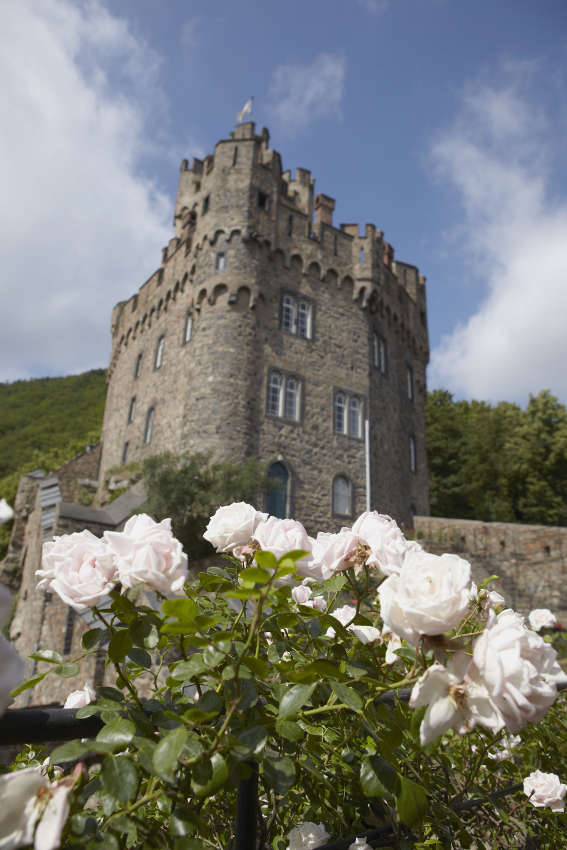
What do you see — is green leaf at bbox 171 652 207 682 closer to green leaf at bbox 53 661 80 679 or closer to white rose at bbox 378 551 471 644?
green leaf at bbox 53 661 80 679

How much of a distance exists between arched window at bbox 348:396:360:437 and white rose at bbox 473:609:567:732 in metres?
20.3

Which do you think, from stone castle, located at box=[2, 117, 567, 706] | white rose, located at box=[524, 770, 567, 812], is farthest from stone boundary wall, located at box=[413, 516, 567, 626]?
white rose, located at box=[524, 770, 567, 812]

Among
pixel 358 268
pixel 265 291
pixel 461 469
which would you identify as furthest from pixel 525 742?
pixel 461 469

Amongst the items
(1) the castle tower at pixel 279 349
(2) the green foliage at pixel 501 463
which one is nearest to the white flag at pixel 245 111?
(1) the castle tower at pixel 279 349

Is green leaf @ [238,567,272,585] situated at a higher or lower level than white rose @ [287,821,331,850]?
higher

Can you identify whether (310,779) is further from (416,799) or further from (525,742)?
(525,742)

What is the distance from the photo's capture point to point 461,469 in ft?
108

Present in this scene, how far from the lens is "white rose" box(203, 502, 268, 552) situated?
154 centimetres

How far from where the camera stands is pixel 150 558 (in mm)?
1112

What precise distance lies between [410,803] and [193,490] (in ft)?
48.4

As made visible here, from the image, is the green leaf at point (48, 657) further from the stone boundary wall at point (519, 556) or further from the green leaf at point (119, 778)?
the stone boundary wall at point (519, 556)

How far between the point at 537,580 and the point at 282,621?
18512 mm

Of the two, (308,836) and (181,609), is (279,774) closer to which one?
(181,609)

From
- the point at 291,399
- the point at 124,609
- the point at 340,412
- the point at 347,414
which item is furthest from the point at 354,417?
the point at 124,609
